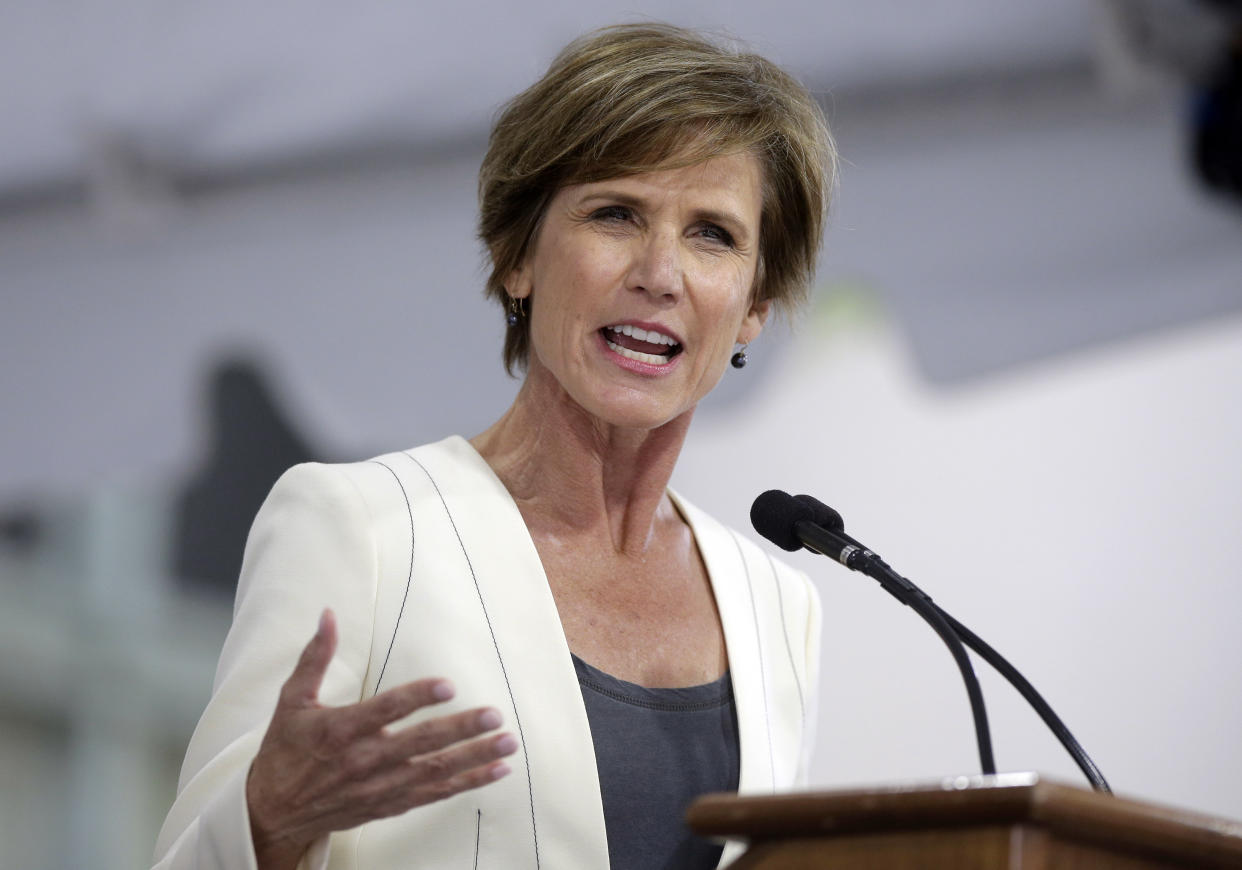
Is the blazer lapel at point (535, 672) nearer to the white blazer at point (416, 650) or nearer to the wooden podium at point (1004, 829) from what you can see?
the white blazer at point (416, 650)

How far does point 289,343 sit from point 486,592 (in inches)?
82.5

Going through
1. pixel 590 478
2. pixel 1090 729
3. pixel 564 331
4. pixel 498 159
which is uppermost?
pixel 498 159

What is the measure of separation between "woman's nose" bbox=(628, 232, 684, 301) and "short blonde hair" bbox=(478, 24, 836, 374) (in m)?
0.09

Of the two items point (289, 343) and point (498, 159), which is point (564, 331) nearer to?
point (498, 159)

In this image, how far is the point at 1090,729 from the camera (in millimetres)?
3215

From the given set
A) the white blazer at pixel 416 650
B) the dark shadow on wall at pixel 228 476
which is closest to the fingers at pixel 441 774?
the white blazer at pixel 416 650

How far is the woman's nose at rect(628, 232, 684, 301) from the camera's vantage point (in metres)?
1.63

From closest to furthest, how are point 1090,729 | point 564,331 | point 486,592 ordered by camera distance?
1. point 486,592
2. point 564,331
3. point 1090,729

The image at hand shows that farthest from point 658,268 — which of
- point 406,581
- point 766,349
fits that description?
point 766,349

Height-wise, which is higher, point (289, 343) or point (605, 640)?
point (289, 343)

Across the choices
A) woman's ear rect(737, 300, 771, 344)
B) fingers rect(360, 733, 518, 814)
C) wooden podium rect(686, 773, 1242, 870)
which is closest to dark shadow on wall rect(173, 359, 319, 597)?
woman's ear rect(737, 300, 771, 344)

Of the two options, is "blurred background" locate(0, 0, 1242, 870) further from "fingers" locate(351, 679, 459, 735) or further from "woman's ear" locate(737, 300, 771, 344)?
"fingers" locate(351, 679, 459, 735)

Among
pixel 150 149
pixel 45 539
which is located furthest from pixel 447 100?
pixel 45 539

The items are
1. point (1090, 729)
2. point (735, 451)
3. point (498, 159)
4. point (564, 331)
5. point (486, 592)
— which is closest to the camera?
point (486, 592)
